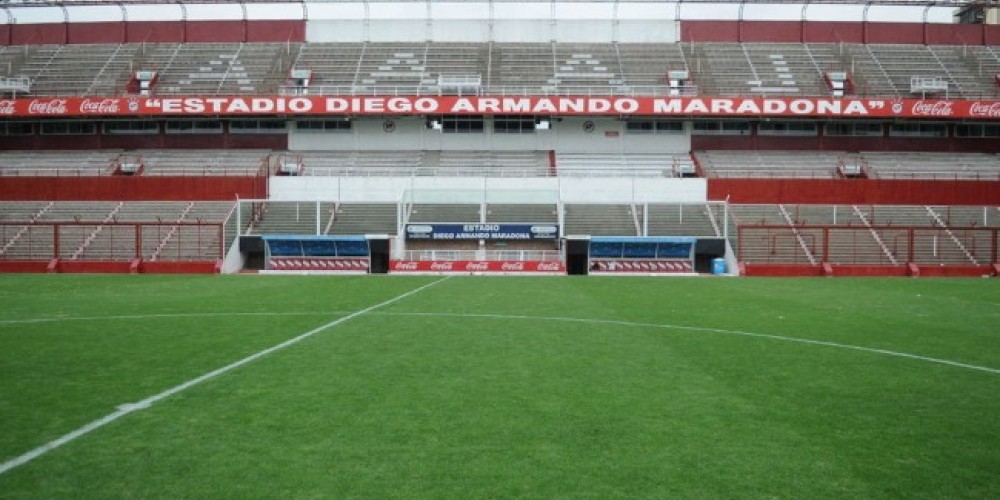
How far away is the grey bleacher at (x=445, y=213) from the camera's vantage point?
42.8m

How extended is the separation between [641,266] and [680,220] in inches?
Answer: 200

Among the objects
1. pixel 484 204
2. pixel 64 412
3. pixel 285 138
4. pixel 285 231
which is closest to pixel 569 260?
pixel 484 204

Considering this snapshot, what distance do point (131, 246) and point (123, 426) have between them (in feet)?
122

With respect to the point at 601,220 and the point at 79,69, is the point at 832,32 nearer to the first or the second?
the point at 601,220

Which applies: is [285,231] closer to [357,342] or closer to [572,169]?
[572,169]

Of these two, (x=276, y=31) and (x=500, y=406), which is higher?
(x=276, y=31)

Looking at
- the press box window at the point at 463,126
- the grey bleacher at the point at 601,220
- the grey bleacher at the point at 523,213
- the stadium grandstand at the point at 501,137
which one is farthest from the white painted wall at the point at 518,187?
the press box window at the point at 463,126

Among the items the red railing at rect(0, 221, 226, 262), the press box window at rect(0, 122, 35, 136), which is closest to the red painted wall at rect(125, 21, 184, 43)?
the press box window at rect(0, 122, 35, 136)

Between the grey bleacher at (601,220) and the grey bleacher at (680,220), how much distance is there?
0.99 meters

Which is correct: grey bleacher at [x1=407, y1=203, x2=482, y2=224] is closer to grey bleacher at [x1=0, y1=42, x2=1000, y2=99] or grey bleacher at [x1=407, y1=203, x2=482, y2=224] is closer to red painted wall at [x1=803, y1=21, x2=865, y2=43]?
grey bleacher at [x1=0, y1=42, x2=1000, y2=99]

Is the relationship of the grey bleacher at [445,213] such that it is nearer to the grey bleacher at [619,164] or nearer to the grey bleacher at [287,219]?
the grey bleacher at [287,219]

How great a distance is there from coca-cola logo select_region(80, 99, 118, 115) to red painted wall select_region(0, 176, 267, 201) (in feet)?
20.2

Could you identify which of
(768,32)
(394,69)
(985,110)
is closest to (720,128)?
(768,32)

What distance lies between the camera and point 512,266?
38.5m
